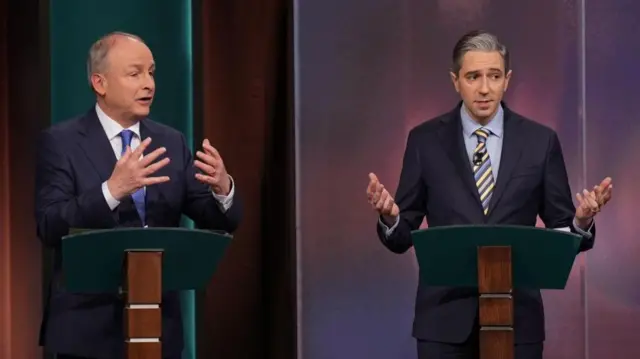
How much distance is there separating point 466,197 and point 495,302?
0.49m

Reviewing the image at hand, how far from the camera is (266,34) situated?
463cm

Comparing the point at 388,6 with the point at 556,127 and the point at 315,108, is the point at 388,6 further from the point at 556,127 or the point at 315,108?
the point at 556,127

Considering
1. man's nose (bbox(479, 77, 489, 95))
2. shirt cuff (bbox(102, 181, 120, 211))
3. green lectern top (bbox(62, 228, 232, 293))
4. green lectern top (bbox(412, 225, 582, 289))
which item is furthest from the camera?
man's nose (bbox(479, 77, 489, 95))

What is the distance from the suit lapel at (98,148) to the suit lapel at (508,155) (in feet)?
3.92

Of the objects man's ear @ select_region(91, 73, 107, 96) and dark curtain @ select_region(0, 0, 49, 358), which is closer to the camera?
man's ear @ select_region(91, 73, 107, 96)

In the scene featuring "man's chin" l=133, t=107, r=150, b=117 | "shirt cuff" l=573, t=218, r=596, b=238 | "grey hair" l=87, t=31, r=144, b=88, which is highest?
"grey hair" l=87, t=31, r=144, b=88

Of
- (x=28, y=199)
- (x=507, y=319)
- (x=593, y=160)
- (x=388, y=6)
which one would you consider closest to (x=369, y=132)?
(x=388, y=6)

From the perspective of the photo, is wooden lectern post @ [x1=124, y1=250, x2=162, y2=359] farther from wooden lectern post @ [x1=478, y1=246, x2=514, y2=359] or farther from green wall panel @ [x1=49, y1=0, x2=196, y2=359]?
green wall panel @ [x1=49, y1=0, x2=196, y2=359]

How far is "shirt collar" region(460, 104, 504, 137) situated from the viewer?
3629 mm

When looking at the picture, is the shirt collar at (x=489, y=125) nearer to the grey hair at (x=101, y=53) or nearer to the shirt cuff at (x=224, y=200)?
the shirt cuff at (x=224, y=200)

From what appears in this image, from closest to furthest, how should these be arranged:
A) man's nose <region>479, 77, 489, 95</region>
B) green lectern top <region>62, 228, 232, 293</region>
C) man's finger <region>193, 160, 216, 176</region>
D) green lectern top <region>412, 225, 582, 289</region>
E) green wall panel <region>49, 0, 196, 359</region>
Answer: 1. green lectern top <region>62, 228, 232, 293</region>
2. green lectern top <region>412, 225, 582, 289</region>
3. man's finger <region>193, 160, 216, 176</region>
4. man's nose <region>479, 77, 489, 95</region>
5. green wall panel <region>49, 0, 196, 359</region>

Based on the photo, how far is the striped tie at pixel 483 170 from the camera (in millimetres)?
3541

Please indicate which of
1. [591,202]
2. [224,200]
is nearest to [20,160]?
[224,200]

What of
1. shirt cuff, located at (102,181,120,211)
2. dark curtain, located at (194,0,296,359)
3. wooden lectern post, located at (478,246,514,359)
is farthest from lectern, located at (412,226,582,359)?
dark curtain, located at (194,0,296,359)
